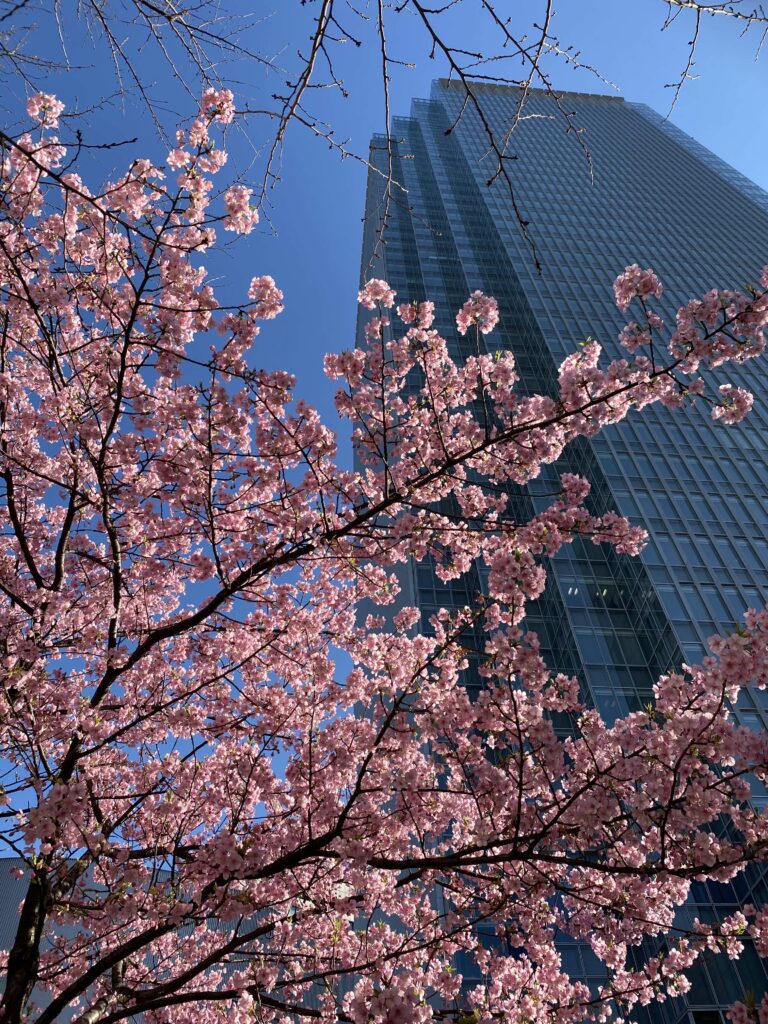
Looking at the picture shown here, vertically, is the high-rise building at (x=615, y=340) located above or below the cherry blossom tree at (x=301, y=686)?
above

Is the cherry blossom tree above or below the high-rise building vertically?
below

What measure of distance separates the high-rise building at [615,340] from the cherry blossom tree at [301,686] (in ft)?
5.93

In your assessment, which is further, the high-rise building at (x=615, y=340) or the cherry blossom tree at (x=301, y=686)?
the high-rise building at (x=615, y=340)

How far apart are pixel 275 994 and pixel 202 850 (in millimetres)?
7581

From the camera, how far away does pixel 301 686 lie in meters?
7.77

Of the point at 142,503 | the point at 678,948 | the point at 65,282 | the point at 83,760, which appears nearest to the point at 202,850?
the point at 83,760

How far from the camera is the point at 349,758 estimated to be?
7164 mm

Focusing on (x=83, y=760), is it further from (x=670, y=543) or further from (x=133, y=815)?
(x=670, y=543)

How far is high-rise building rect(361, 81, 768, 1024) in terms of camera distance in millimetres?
22688

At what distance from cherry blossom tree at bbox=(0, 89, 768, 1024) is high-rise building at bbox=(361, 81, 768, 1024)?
1.81 metres

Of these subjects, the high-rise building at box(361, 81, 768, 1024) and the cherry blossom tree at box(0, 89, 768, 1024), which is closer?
the cherry blossom tree at box(0, 89, 768, 1024)

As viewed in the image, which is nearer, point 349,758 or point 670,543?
point 349,758

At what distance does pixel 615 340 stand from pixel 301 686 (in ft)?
112

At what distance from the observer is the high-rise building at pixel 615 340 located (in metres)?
22.7
